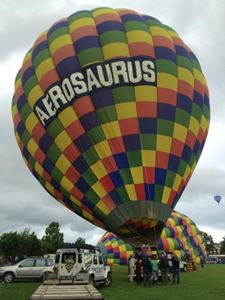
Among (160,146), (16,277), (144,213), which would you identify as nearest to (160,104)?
(160,146)

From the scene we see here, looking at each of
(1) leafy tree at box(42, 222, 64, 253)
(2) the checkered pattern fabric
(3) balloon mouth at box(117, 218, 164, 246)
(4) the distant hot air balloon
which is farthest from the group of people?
(1) leafy tree at box(42, 222, 64, 253)

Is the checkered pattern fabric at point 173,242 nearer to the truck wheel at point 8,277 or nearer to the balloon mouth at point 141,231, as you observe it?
the truck wheel at point 8,277

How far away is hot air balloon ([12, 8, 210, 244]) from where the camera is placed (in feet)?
51.3

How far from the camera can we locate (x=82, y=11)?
1902 cm

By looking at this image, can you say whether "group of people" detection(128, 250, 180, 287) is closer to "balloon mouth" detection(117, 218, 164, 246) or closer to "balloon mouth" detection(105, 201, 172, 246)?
"balloon mouth" detection(117, 218, 164, 246)

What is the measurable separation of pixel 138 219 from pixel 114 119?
354cm

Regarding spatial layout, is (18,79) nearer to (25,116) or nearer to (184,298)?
(25,116)

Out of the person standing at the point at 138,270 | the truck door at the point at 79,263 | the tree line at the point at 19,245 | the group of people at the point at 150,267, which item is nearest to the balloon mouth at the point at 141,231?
the group of people at the point at 150,267

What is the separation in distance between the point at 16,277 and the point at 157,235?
24.7ft

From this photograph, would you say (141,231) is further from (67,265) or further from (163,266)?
(67,265)

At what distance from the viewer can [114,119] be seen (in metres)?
16.0

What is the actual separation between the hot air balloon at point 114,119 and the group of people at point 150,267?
86cm

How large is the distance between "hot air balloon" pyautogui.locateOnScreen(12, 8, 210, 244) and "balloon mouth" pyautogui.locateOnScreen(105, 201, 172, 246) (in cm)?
3

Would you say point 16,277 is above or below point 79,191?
below
